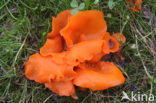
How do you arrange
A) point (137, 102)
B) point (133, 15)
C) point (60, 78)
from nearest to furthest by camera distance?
point (60, 78), point (137, 102), point (133, 15)

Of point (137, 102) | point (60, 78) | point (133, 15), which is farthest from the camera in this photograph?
A: point (133, 15)

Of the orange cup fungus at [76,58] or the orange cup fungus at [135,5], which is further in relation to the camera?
the orange cup fungus at [135,5]

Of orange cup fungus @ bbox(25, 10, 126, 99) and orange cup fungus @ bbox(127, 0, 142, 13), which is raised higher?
orange cup fungus @ bbox(127, 0, 142, 13)

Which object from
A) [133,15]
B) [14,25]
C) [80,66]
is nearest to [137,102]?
[80,66]

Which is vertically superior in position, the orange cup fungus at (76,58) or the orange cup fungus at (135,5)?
the orange cup fungus at (135,5)

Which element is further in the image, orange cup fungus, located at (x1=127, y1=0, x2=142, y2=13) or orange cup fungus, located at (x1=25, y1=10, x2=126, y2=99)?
orange cup fungus, located at (x1=127, y1=0, x2=142, y2=13)

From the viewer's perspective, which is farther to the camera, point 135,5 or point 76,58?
point 135,5

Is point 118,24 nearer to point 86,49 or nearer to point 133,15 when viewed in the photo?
point 133,15

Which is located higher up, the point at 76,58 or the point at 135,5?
the point at 135,5
